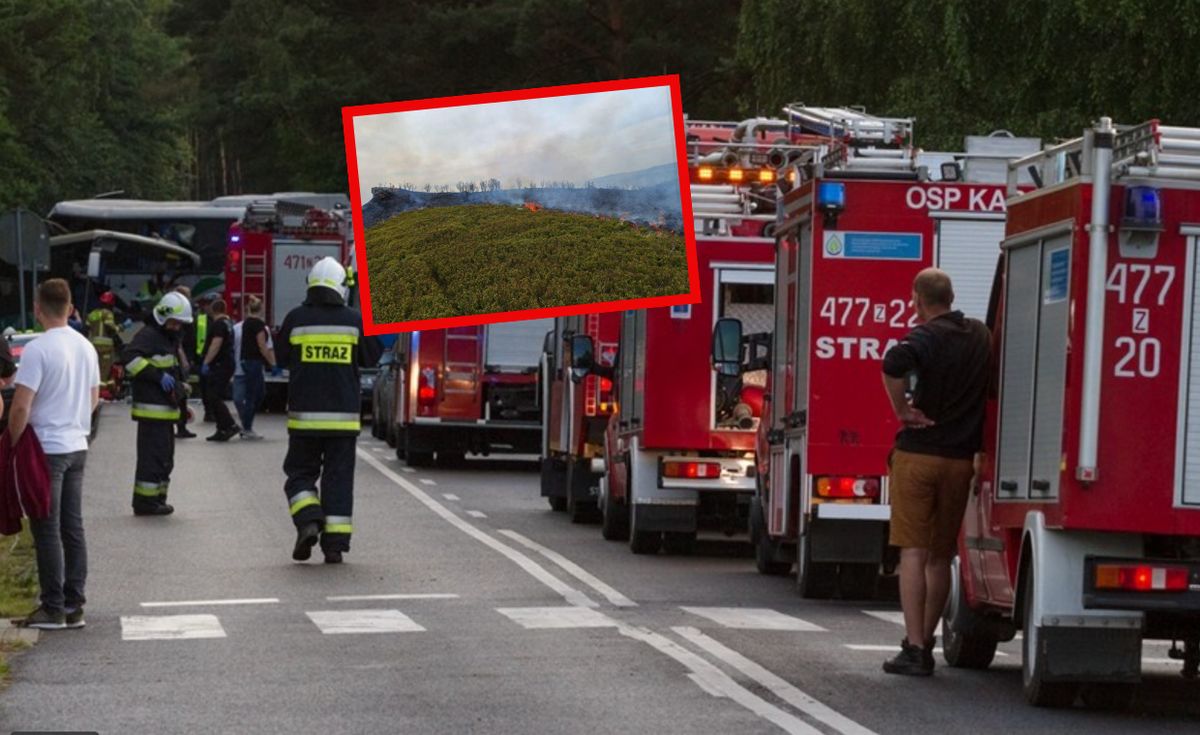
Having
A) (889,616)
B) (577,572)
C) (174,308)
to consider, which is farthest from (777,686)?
(174,308)

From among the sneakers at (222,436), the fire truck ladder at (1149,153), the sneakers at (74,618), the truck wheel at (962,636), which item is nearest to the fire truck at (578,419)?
the sneakers at (74,618)

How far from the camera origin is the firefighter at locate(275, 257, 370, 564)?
1758 cm

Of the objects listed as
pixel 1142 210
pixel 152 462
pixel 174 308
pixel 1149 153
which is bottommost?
pixel 152 462

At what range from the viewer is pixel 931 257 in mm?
15750

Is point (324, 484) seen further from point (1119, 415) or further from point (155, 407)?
point (1119, 415)

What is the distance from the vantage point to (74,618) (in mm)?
13898

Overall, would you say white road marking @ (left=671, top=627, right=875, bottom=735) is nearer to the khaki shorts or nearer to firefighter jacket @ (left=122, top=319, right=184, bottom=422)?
the khaki shorts

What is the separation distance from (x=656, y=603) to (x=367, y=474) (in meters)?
14.2

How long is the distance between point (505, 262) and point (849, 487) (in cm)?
339

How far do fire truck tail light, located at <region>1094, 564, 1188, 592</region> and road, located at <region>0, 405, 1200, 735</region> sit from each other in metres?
A: 0.56

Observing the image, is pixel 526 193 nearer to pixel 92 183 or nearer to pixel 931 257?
pixel 931 257

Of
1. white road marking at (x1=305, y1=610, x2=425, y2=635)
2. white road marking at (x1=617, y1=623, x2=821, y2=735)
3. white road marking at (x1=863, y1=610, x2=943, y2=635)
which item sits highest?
white road marking at (x1=617, y1=623, x2=821, y2=735)

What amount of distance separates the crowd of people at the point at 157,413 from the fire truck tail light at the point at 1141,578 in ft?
18.9

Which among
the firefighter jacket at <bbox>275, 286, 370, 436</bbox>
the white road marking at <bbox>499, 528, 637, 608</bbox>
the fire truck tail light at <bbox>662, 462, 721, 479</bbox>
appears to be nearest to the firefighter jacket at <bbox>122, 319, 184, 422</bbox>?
the white road marking at <bbox>499, 528, 637, 608</bbox>
